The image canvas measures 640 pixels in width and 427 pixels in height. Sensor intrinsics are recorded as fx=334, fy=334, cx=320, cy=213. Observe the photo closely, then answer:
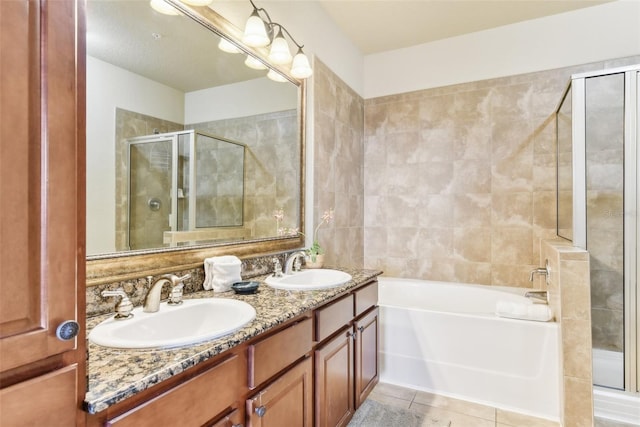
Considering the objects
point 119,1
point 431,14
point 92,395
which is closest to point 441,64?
point 431,14

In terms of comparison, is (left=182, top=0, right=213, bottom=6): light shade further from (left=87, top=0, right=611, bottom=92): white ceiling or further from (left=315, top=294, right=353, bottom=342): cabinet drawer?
(left=315, top=294, right=353, bottom=342): cabinet drawer

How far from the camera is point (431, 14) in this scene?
2746 mm

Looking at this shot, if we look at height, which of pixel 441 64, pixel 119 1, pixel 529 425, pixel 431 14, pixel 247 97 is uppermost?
pixel 431 14

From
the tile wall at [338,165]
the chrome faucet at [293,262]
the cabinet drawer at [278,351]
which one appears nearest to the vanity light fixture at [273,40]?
the tile wall at [338,165]

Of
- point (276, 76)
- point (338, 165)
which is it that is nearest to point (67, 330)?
point (276, 76)

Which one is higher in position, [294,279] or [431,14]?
[431,14]

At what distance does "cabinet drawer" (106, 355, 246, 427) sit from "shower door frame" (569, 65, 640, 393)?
7.22 feet

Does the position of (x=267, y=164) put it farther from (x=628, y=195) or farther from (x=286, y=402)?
(x=628, y=195)

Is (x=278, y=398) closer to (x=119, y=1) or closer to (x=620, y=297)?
(x=119, y=1)

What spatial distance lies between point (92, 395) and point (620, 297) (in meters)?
2.96

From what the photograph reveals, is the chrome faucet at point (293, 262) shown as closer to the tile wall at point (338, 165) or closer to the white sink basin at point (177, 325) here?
the tile wall at point (338, 165)

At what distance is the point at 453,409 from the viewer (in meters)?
2.09

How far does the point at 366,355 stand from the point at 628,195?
6.44 feet

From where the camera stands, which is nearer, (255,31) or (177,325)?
(177,325)
